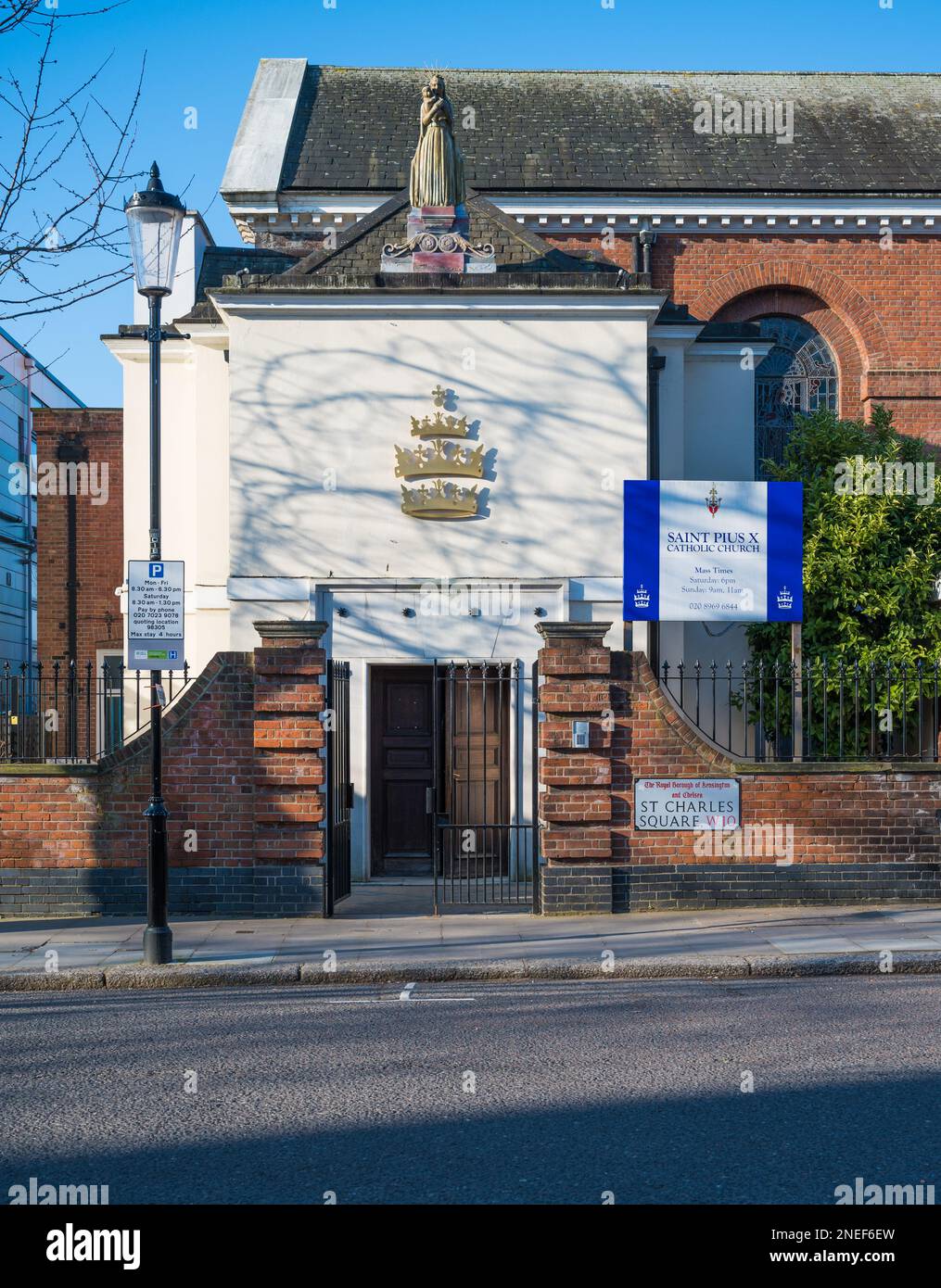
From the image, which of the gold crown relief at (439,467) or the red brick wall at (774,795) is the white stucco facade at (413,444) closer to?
the gold crown relief at (439,467)

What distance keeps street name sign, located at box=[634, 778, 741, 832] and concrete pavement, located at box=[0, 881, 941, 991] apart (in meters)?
0.87

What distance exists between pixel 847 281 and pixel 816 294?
1.90ft

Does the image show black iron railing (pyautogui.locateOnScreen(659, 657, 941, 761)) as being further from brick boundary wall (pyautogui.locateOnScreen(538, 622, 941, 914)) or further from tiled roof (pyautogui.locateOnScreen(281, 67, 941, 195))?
tiled roof (pyautogui.locateOnScreen(281, 67, 941, 195))

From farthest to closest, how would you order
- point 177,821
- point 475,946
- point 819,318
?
1. point 819,318
2. point 177,821
3. point 475,946

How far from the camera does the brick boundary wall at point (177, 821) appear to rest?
12.8 meters

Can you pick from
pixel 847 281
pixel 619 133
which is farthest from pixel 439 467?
pixel 619 133

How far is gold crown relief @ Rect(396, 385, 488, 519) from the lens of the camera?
15.8 m

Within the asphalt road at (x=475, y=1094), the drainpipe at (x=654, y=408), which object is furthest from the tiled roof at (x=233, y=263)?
the asphalt road at (x=475, y=1094)

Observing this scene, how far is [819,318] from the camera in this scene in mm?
23078

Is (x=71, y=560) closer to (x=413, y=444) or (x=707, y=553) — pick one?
(x=413, y=444)

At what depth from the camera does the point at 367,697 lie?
1608cm

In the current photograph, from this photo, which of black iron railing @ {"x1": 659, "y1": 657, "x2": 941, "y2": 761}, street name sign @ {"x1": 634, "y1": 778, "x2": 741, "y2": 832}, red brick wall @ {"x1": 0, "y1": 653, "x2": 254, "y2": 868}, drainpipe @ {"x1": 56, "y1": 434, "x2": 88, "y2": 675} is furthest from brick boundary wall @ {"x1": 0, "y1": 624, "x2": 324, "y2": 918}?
drainpipe @ {"x1": 56, "y1": 434, "x2": 88, "y2": 675}

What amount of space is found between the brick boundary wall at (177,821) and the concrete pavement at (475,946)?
34 cm

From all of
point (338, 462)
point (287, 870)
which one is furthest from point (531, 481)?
point (287, 870)
